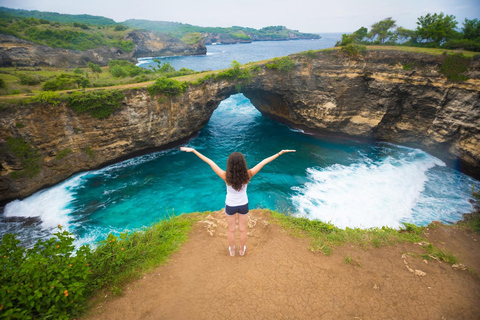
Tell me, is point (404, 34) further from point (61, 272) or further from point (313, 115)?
point (61, 272)

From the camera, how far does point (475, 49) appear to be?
17.7m

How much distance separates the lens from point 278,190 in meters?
16.0

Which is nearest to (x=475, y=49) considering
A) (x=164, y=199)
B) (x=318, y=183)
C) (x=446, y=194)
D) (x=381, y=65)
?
(x=381, y=65)

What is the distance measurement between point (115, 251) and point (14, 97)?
16209 millimetres

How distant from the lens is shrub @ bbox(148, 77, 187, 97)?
17.6 metres

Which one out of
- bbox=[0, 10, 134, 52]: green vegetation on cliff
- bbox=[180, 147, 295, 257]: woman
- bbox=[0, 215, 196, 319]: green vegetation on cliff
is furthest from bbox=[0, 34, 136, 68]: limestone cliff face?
bbox=[180, 147, 295, 257]: woman

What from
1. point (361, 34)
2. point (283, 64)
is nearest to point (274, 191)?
point (283, 64)

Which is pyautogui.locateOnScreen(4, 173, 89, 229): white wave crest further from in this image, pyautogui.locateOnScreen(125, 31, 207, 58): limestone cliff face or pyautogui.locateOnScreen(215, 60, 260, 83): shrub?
pyautogui.locateOnScreen(125, 31, 207, 58): limestone cliff face

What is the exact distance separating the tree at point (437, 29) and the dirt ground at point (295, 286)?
24018mm

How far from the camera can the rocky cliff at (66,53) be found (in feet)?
107

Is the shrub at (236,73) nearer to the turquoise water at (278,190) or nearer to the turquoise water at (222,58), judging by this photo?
the turquoise water at (278,190)

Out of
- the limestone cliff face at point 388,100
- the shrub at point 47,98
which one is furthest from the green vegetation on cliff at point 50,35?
the limestone cliff face at point 388,100

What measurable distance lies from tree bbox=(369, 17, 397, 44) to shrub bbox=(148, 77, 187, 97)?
76.3ft

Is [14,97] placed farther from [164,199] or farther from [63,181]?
[164,199]
